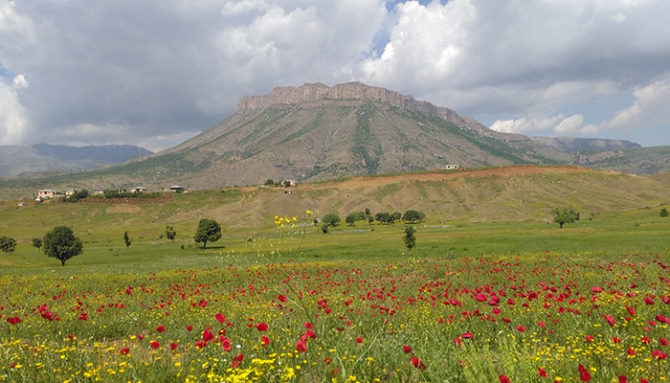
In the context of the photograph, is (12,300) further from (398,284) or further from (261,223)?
(261,223)

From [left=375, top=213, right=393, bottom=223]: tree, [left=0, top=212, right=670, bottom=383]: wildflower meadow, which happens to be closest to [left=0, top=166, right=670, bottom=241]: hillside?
[left=375, top=213, right=393, bottom=223]: tree

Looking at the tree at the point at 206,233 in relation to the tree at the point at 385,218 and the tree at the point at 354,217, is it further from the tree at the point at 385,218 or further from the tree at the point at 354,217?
the tree at the point at 385,218

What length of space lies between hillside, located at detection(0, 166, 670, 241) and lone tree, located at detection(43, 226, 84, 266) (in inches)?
2756

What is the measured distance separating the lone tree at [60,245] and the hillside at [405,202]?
7001cm

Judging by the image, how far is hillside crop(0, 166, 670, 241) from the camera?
146 metres

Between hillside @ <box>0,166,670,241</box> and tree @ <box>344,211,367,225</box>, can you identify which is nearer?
tree @ <box>344,211,367,225</box>

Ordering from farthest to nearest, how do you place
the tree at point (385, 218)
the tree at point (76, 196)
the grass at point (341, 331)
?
the tree at point (76, 196) < the tree at point (385, 218) < the grass at point (341, 331)

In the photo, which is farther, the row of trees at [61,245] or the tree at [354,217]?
the tree at [354,217]

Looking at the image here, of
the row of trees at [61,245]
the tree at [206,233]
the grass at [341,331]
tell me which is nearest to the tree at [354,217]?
the tree at [206,233]

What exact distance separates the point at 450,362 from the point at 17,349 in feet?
25.3

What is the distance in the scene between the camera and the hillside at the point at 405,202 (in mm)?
146250

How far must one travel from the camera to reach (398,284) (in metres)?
17.5

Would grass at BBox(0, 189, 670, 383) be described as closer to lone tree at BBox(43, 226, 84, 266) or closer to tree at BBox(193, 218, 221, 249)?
lone tree at BBox(43, 226, 84, 266)

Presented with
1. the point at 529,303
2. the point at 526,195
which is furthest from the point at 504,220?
the point at 529,303
